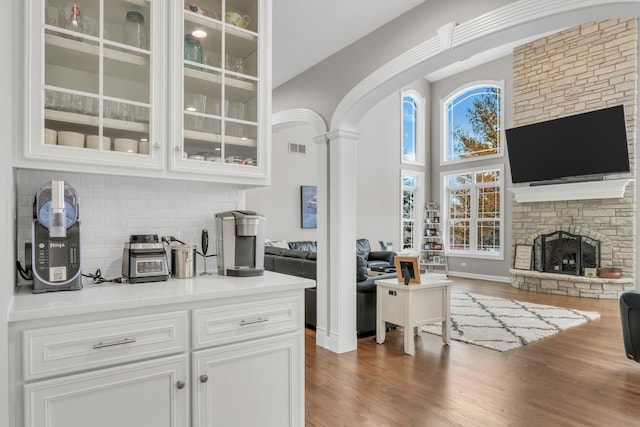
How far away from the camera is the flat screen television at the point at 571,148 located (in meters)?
6.20

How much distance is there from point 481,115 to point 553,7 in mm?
7123

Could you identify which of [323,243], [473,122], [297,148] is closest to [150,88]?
[323,243]

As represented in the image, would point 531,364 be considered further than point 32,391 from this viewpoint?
Yes

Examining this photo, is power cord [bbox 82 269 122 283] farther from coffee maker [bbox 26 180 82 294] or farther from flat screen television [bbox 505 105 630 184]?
flat screen television [bbox 505 105 630 184]

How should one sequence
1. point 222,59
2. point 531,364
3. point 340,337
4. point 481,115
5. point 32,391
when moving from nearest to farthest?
point 32,391 < point 222,59 < point 531,364 < point 340,337 < point 481,115

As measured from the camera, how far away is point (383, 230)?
9367 mm

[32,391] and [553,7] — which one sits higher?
[553,7]

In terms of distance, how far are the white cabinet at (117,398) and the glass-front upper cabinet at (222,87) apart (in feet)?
3.12

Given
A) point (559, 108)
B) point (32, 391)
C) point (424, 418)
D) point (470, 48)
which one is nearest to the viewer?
point (32, 391)

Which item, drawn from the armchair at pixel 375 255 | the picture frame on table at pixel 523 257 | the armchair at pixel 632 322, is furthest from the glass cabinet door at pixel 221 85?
the picture frame on table at pixel 523 257

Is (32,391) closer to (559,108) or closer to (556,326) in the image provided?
(556,326)

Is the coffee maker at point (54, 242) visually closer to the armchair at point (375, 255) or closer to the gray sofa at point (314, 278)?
the gray sofa at point (314, 278)

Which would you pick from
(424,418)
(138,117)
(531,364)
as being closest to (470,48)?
(138,117)

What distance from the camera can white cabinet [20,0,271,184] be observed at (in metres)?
1.67
